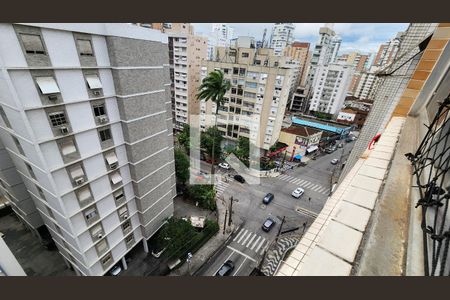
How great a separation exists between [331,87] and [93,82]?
55481 mm

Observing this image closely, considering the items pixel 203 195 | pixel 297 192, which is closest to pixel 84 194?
pixel 203 195

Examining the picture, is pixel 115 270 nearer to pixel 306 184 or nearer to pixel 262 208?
pixel 262 208

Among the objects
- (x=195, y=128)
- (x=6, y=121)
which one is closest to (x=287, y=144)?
(x=195, y=128)

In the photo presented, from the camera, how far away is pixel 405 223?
2807mm

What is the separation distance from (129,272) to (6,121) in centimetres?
1164

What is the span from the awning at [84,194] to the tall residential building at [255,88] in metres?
24.4

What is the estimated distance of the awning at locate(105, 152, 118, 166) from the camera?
10594mm

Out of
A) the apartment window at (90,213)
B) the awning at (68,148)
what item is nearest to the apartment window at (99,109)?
the awning at (68,148)

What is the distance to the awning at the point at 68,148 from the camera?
872cm

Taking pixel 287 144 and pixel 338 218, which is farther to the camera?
pixel 287 144

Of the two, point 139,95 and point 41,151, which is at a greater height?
point 139,95

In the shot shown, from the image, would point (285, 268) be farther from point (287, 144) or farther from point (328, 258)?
point (287, 144)

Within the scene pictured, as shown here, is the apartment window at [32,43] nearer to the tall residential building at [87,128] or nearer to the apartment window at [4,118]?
the tall residential building at [87,128]

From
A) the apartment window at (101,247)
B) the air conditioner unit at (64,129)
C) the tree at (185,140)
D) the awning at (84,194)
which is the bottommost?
the tree at (185,140)
